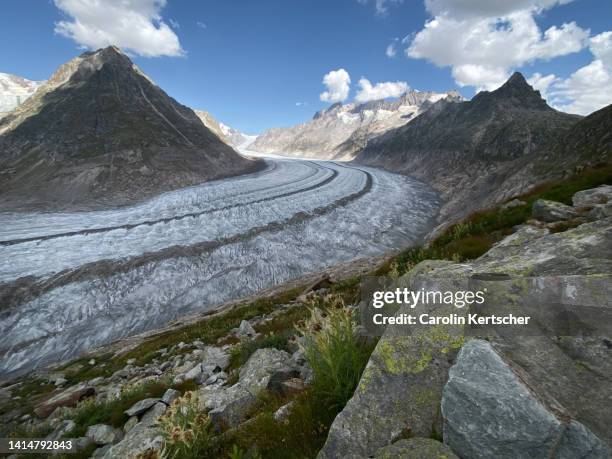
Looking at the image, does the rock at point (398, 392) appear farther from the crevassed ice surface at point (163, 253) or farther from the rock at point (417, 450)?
the crevassed ice surface at point (163, 253)

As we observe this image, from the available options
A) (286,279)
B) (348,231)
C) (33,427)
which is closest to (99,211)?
(286,279)

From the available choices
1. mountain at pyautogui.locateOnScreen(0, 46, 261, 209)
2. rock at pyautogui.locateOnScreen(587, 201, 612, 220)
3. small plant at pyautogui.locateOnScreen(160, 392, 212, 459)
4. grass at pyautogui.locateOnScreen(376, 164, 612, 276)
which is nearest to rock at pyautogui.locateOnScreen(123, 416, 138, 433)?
small plant at pyautogui.locateOnScreen(160, 392, 212, 459)

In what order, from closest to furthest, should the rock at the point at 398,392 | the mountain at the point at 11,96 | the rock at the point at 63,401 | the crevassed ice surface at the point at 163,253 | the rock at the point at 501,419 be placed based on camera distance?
1. the rock at the point at 501,419
2. the rock at the point at 398,392
3. the rock at the point at 63,401
4. the crevassed ice surface at the point at 163,253
5. the mountain at the point at 11,96

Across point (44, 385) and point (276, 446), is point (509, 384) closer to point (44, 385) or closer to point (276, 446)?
point (276, 446)

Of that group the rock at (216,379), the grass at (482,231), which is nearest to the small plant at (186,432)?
the rock at (216,379)

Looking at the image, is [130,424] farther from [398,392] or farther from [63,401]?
[398,392]
